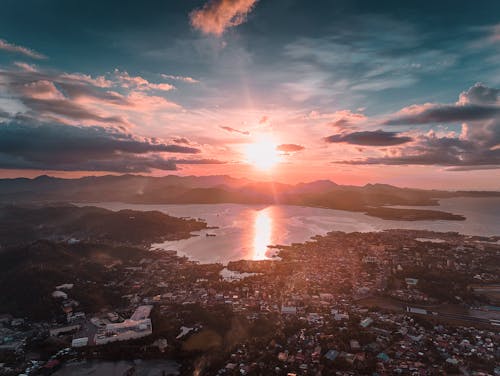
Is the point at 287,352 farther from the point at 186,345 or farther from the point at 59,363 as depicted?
the point at 59,363

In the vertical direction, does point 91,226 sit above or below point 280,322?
above

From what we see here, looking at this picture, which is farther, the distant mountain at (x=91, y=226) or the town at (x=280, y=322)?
the distant mountain at (x=91, y=226)

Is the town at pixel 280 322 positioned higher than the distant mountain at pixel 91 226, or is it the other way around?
the distant mountain at pixel 91 226

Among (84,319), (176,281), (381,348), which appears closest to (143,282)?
(176,281)

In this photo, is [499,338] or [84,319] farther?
[84,319]

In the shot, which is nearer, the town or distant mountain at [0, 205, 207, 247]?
the town

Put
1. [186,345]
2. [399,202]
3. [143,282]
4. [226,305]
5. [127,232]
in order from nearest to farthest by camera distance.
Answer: [186,345] → [226,305] → [143,282] → [127,232] → [399,202]

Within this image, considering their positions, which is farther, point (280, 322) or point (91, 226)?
point (91, 226)

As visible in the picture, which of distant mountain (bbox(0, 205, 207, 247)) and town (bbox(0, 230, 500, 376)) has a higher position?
distant mountain (bbox(0, 205, 207, 247))
